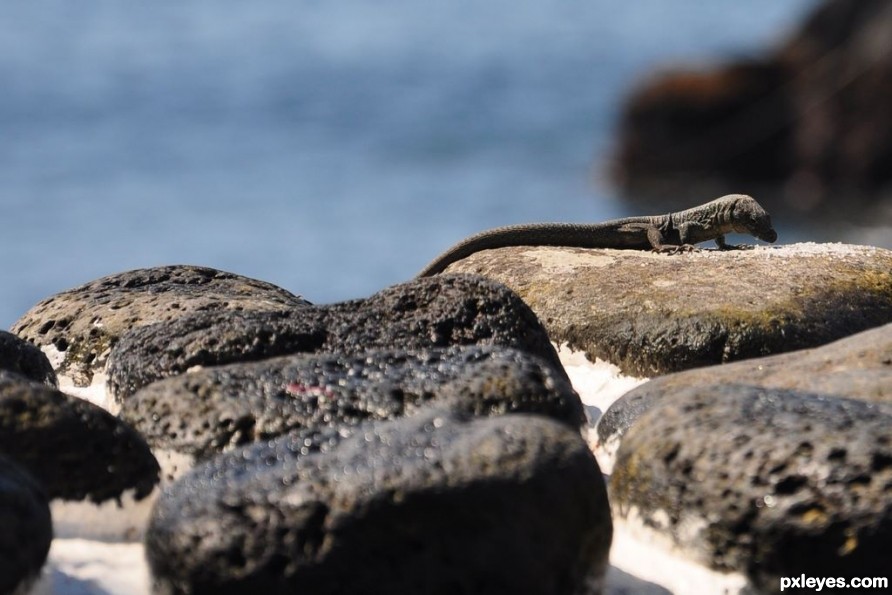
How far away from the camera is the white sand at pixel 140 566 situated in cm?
428

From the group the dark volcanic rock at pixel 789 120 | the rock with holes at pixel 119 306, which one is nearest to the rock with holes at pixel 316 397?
the rock with holes at pixel 119 306

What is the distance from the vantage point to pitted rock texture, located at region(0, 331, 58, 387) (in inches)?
233

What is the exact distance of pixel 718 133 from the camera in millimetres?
26312

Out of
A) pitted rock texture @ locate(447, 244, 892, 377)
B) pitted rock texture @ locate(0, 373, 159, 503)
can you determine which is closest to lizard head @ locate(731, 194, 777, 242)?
pitted rock texture @ locate(447, 244, 892, 377)

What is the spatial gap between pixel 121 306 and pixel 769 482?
358 centimetres

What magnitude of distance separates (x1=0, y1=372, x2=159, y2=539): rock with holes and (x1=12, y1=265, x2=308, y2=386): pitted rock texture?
1.69 metres

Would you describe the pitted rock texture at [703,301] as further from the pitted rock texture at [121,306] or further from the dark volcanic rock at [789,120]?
the dark volcanic rock at [789,120]

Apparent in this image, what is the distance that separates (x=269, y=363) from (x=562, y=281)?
7.59ft

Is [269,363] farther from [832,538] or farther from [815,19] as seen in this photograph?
[815,19]

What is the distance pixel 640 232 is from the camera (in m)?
8.37

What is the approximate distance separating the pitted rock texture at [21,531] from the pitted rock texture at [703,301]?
10.5 ft

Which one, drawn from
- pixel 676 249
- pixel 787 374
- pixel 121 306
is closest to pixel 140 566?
pixel 787 374

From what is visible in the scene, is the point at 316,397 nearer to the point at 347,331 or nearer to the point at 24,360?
the point at 347,331

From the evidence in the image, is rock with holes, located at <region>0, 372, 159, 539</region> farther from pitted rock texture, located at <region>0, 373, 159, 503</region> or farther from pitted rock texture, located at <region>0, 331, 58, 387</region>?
pitted rock texture, located at <region>0, 331, 58, 387</region>
